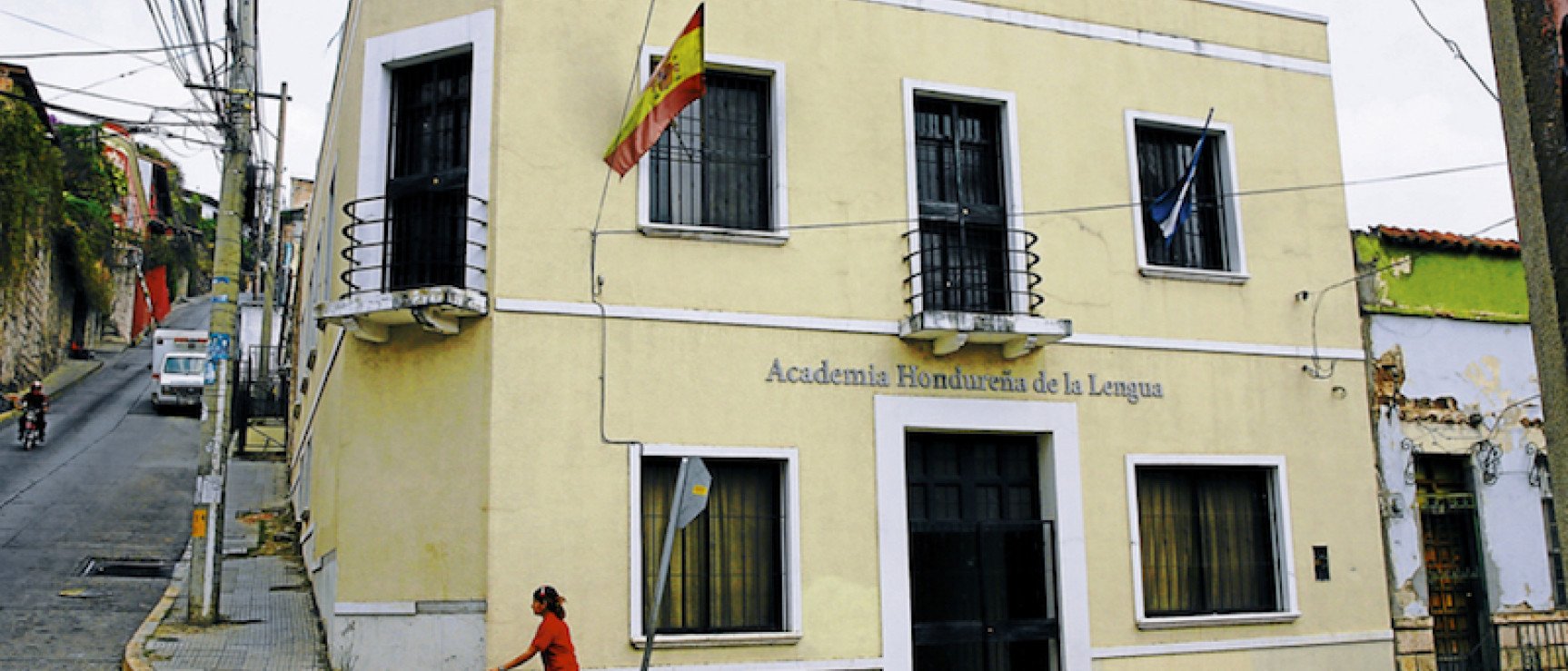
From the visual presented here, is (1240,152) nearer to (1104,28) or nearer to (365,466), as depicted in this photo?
(1104,28)

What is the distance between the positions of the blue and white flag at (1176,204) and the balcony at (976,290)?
138 cm

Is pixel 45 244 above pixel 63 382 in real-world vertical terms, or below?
above

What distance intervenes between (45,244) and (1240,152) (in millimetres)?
34295

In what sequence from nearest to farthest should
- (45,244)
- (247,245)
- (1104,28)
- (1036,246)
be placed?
(1036,246) < (1104,28) < (45,244) < (247,245)

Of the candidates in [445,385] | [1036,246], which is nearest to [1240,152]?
[1036,246]

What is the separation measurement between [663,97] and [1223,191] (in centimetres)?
715

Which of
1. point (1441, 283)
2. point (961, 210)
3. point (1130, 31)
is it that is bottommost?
point (1441, 283)

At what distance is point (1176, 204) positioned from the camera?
44.7 ft

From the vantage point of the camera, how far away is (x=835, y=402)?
1241cm

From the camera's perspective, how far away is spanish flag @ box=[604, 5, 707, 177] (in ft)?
34.7

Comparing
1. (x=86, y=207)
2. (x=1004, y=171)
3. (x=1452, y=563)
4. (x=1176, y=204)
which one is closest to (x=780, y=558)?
(x=1004, y=171)

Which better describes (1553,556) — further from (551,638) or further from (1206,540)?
(551,638)

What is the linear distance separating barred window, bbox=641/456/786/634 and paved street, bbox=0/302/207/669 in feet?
17.8

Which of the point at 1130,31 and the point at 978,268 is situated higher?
the point at 1130,31
